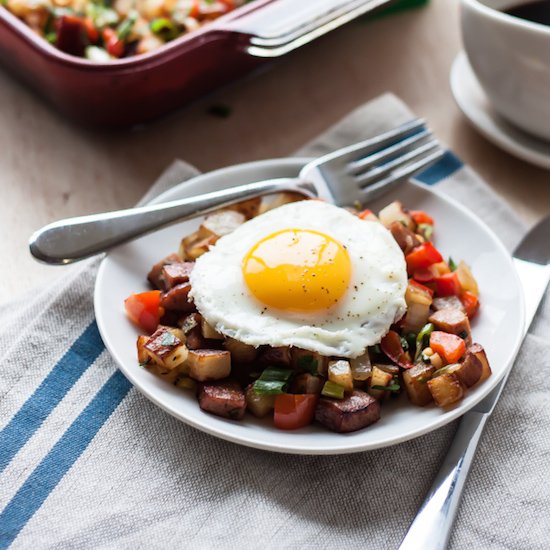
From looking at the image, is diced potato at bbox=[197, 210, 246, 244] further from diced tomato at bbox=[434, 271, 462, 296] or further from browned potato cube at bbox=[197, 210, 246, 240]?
diced tomato at bbox=[434, 271, 462, 296]

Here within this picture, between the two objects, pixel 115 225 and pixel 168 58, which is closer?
pixel 115 225

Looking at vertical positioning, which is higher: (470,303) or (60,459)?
(60,459)

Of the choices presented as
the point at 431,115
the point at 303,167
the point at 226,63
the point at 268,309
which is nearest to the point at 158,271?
the point at 268,309

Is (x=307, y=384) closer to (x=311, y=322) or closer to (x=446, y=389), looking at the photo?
(x=311, y=322)

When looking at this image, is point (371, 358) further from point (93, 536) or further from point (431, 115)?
point (431, 115)

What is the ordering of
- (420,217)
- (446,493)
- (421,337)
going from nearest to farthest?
1. (446,493)
2. (421,337)
3. (420,217)

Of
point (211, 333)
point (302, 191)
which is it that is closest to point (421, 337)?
point (211, 333)

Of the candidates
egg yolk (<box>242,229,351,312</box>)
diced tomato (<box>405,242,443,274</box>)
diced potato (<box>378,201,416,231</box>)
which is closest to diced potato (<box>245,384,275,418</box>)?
egg yolk (<box>242,229,351,312</box>)

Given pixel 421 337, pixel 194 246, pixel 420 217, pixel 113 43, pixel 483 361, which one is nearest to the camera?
pixel 483 361
